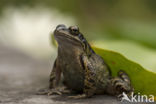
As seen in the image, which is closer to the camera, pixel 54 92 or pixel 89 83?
pixel 89 83

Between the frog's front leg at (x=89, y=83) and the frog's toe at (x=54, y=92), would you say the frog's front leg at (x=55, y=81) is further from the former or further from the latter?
the frog's front leg at (x=89, y=83)

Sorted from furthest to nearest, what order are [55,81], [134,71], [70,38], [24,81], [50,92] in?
1. [24,81]
2. [55,81]
3. [50,92]
4. [70,38]
5. [134,71]

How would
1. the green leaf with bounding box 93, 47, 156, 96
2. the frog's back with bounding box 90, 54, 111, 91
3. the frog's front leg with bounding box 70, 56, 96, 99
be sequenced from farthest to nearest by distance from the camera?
the frog's back with bounding box 90, 54, 111, 91, the frog's front leg with bounding box 70, 56, 96, 99, the green leaf with bounding box 93, 47, 156, 96

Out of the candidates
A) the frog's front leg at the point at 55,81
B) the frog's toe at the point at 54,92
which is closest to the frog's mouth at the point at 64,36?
the frog's front leg at the point at 55,81

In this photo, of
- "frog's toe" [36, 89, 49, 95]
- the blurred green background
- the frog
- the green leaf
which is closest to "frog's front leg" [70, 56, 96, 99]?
the frog

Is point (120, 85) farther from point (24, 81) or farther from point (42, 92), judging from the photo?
point (24, 81)

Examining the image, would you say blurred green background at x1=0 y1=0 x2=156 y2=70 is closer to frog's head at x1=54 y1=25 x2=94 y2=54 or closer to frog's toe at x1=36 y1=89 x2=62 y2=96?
frog's head at x1=54 y1=25 x2=94 y2=54

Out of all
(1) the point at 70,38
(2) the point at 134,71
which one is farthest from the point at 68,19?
(2) the point at 134,71
